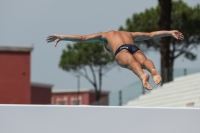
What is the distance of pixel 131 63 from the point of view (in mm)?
8297

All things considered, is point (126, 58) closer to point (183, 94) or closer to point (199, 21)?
point (183, 94)

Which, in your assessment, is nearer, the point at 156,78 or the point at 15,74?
the point at 156,78

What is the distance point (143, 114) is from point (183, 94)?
41.5 ft

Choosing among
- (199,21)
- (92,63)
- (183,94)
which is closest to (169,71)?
(183,94)

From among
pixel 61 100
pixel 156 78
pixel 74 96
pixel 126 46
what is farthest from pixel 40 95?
pixel 156 78

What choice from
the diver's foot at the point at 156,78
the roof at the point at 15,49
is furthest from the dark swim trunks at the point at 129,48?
the roof at the point at 15,49

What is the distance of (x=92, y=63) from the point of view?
46.3m

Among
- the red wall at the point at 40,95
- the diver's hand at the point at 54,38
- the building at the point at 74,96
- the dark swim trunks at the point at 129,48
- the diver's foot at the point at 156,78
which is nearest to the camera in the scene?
the diver's foot at the point at 156,78

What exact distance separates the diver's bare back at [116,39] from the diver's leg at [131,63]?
21 cm

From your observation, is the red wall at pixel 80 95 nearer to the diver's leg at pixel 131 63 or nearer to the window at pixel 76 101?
the window at pixel 76 101

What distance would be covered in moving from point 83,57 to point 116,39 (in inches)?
1437

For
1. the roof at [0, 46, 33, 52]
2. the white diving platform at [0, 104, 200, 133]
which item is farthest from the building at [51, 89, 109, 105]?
the white diving platform at [0, 104, 200, 133]

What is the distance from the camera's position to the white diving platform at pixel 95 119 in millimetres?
7832

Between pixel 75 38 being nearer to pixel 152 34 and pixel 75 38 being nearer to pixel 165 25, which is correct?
pixel 152 34
